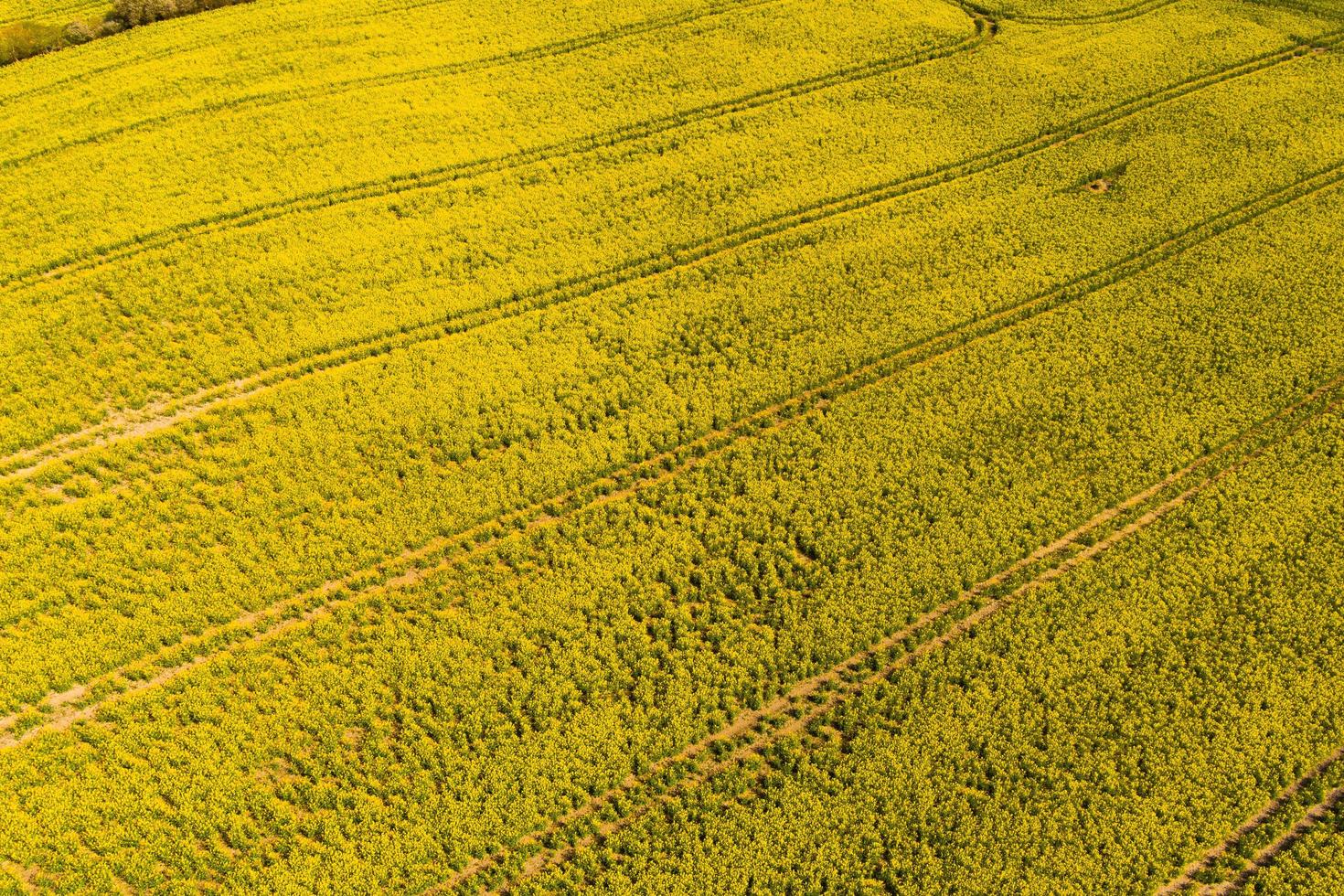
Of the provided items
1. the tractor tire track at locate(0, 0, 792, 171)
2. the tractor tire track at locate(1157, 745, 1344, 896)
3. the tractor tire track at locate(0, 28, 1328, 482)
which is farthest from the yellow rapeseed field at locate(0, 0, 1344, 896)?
the tractor tire track at locate(0, 0, 792, 171)

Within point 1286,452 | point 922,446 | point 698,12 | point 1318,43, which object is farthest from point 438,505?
point 1318,43

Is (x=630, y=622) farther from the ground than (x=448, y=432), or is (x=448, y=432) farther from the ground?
(x=448, y=432)

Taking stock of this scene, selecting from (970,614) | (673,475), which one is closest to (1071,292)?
(970,614)

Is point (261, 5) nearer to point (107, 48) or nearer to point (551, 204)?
point (107, 48)

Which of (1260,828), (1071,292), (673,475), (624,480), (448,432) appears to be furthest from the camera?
(1071,292)

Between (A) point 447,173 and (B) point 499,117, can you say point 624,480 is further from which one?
(B) point 499,117

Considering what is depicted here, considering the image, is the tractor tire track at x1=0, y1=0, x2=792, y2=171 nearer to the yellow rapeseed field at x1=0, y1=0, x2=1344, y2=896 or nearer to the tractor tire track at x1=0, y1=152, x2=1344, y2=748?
the yellow rapeseed field at x1=0, y1=0, x2=1344, y2=896

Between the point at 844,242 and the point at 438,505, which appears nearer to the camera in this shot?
the point at 438,505
